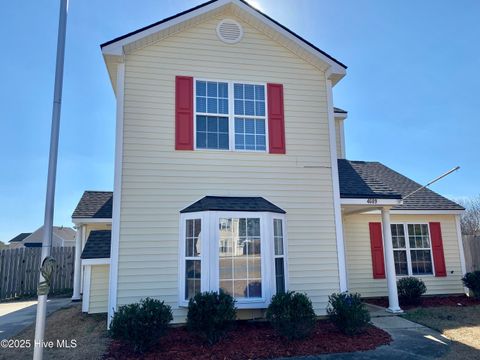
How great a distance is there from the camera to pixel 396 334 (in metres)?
6.95

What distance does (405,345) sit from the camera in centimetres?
621

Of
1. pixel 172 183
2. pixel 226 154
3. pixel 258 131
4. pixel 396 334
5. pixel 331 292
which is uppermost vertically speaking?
pixel 258 131

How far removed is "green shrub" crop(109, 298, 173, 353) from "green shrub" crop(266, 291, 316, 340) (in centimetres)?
208

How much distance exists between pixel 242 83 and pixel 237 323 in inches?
230

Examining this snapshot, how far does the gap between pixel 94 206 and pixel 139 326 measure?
24.6 feet

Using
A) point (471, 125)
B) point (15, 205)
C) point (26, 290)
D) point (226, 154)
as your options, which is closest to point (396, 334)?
point (226, 154)

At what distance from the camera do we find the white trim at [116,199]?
7070mm

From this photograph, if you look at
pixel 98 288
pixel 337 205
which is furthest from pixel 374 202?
pixel 98 288

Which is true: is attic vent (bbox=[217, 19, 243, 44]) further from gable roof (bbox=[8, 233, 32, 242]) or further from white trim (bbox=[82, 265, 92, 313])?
gable roof (bbox=[8, 233, 32, 242])

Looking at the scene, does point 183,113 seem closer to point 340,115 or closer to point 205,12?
point 205,12

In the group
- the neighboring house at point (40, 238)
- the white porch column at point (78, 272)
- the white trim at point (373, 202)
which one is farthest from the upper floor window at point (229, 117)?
the neighboring house at point (40, 238)

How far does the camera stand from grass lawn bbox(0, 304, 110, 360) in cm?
589

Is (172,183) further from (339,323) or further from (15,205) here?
(15,205)

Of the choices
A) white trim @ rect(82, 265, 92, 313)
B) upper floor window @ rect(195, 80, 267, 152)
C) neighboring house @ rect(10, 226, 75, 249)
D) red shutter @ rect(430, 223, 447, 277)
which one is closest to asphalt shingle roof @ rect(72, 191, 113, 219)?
white trim @ rect(82, 265, 92, 313)
